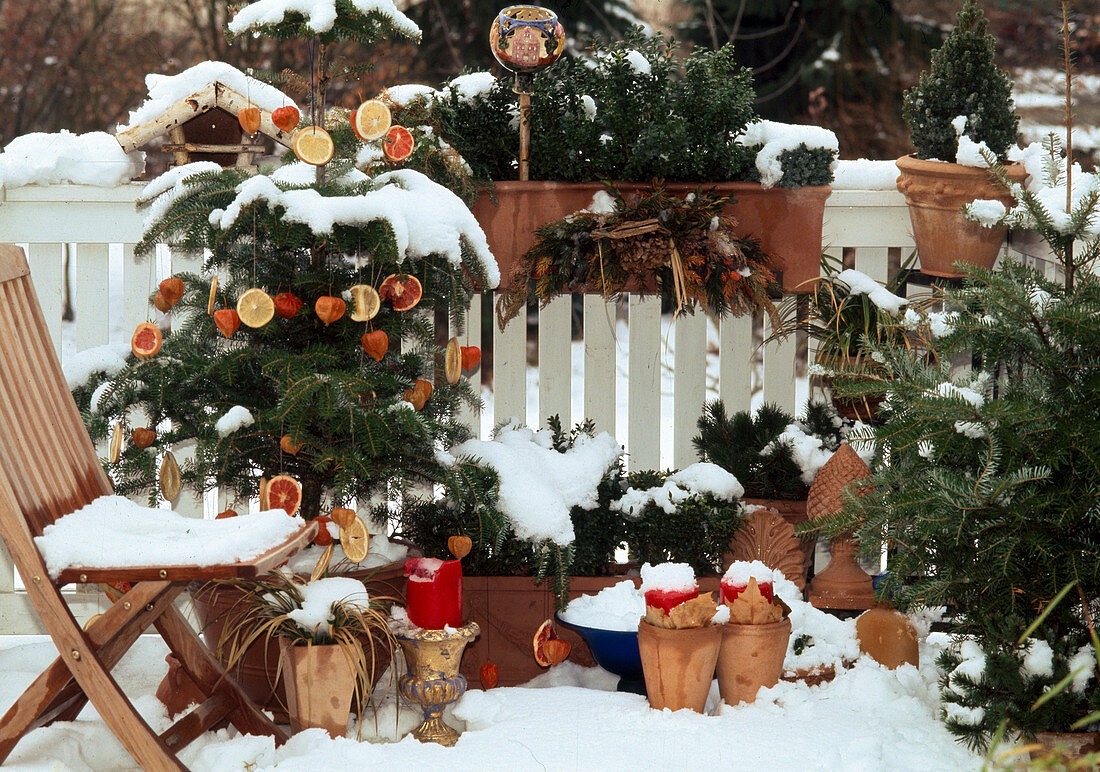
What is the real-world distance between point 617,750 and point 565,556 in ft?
1.72

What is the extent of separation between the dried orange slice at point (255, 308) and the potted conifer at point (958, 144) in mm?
1852

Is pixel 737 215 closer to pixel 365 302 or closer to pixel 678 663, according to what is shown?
pixel 365 302

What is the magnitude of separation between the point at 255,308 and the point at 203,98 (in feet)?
3.17

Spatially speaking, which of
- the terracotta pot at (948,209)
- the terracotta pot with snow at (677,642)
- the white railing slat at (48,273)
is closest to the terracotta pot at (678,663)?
the terracotta pot with snow at (677,642)

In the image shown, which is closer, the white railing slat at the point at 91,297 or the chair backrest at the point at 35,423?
the chair backrest at the point at 35,423

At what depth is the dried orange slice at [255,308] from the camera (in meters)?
2.48

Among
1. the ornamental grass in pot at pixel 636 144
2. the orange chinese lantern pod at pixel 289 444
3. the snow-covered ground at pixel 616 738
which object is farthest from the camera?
→ the ornamental grass in pot at pixel 636 144

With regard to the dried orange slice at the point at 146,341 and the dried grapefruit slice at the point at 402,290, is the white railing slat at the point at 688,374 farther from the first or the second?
the dried orange slice at the point at 146,341

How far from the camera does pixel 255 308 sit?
98.0 inches

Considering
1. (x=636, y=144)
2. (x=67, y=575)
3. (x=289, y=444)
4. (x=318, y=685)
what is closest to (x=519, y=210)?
(x=636, y=144)

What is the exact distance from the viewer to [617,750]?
2.43 meters

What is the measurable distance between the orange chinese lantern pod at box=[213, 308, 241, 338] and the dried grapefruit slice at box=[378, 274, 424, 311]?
33 cm

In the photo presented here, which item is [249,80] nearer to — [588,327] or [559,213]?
[559,213]

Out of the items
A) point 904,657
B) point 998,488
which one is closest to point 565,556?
point 904,657
